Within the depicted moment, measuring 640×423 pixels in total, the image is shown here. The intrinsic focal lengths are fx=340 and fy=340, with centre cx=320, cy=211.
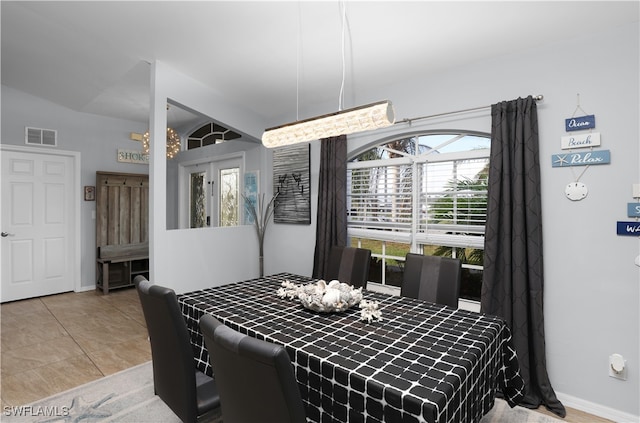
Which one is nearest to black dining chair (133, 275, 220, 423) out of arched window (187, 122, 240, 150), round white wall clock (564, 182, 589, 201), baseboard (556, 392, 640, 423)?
baseboard (556, 392, 640, 423)

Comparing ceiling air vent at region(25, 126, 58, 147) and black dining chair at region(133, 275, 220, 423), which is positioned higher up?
ceiling air vent at region(25, 126, 58, 147)

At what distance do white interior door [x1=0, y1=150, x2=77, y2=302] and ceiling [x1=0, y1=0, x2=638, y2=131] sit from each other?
4.27 feet

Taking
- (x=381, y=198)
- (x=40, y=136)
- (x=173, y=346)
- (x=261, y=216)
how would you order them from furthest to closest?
(x=40, y=136) < (x=261, y=216) < (x=381, y=198) < (x=173, y=346)

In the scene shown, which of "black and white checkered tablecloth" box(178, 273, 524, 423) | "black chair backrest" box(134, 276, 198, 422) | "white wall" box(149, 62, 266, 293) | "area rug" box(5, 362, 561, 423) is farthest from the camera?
"white wall" box(149, 62, 266, 293)

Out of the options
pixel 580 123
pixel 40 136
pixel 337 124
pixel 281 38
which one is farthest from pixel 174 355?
pixel 40 136

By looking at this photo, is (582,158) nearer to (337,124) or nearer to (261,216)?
(337,124)

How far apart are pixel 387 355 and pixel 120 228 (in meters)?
5.15

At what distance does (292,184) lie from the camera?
409 centimetres

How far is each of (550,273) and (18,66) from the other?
5513mm

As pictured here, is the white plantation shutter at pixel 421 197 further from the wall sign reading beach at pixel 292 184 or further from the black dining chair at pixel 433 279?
the black dining chair at pixel 433 279

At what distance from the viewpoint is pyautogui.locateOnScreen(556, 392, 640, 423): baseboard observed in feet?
7.06

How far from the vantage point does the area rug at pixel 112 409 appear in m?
2.11

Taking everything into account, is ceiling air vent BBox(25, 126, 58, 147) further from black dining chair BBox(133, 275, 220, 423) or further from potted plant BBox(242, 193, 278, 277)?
black dining chair BBox(133, 275, 220, 423)

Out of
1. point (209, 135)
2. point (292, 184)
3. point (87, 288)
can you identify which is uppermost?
point (209, 135)
